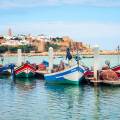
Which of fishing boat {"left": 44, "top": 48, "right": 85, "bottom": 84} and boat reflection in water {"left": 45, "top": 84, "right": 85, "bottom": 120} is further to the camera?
fishing boat {"left": 44, "top": 48, "right": 85, "bottom": 84}

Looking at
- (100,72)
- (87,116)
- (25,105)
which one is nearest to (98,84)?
(100,72)

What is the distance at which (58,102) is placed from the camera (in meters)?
34.4

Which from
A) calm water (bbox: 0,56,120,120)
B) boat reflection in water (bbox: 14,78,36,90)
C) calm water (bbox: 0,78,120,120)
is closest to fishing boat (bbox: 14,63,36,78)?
boat reflection in water (bbox: 14,78,36,90)

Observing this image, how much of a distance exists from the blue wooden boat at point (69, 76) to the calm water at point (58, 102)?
3.04 feet

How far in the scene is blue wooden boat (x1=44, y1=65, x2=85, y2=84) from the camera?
4528 centimetres

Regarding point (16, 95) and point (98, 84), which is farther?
point (98, 84)

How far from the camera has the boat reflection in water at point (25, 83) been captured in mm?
45562

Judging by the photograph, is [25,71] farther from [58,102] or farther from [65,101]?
[58,102]

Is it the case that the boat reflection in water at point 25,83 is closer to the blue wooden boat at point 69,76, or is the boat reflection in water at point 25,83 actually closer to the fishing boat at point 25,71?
the fishing boat at point 25,71

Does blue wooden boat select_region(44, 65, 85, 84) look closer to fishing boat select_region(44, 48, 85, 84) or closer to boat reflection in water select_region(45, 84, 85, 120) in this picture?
fishing boat select_region(44, 48, 85, 84)

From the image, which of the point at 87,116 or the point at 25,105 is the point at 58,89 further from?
the point at 87,116

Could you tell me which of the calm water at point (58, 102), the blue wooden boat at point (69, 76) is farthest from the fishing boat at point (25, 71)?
the blue wooden boat at point (69, 76)

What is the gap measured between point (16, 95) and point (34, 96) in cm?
145

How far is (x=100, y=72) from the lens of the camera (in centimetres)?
4494
